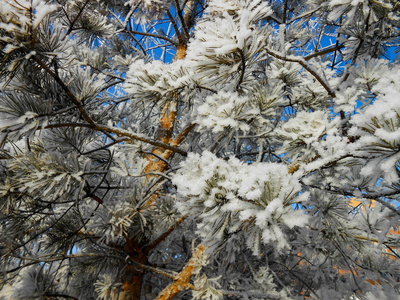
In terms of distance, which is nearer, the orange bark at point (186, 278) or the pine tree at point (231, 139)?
the pine tree at point (231, 139)

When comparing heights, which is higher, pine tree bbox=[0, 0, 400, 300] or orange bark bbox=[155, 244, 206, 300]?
pine tree bbox=[0, 0, 400, 300]

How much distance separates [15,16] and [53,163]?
772 mm

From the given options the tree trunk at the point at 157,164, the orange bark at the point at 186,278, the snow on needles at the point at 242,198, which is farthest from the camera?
the tree trunk at the point at 157,164

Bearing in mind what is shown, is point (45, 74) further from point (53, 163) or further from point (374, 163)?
point (374, 163)

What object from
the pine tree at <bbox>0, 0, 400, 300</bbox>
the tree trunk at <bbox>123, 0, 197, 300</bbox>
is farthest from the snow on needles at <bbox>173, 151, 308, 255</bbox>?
the tree trunk at <bbox>123, 0, 197, 300</bbox>

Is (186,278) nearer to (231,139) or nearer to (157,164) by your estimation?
(231,139)

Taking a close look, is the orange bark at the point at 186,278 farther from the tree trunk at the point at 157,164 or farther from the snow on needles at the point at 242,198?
the snow on needles at the point at 242,198

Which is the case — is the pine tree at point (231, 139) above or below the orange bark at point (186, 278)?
above

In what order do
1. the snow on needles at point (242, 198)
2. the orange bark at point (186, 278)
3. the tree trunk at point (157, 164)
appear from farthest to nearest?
1. the tree trunk at point (157, 164)
2. the orange bark at point (186, 278)
3. the snow on needles at point (242, 198)

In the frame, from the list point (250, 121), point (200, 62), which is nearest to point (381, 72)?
point (250, 121)

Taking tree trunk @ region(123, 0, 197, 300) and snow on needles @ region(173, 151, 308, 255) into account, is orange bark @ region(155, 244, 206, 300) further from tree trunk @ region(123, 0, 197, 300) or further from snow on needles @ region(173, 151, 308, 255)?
snow on needles @ region(173, 151, 308, 255)

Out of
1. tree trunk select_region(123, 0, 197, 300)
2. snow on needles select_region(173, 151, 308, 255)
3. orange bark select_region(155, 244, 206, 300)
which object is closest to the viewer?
snow on needles select_region(173, 151, 308, 255)

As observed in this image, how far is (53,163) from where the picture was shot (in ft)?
4.61

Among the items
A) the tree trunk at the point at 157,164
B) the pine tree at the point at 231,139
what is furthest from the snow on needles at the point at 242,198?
the tree trunk at the point at 157,164
